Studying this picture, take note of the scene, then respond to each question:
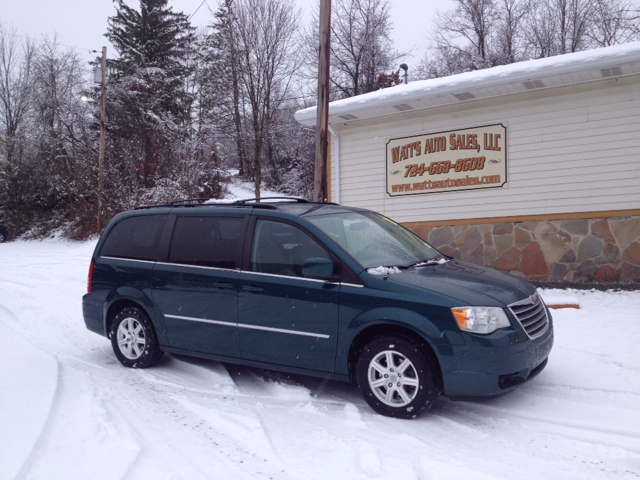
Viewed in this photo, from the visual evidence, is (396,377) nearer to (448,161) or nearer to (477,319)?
(477,319)

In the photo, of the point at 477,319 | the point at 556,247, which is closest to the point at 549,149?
A: the point at 556,247

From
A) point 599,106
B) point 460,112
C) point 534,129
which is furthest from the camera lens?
point 460,112

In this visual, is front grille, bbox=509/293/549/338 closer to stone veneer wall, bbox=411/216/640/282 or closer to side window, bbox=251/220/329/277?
side window, bbox=251/220/329/277

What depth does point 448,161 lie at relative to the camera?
418 inches

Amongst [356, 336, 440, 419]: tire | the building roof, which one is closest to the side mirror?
[356, 336, 440, 419]: tire

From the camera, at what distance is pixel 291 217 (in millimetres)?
4758

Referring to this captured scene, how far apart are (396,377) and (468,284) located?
96cm

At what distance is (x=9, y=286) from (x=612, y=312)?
11837 millimetres

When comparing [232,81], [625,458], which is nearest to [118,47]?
[232,81]

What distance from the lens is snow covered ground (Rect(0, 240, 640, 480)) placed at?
3238 millimetres

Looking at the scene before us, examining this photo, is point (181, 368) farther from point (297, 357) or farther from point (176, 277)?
point (297, 357)

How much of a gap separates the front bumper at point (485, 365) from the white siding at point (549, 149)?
21.2 ft

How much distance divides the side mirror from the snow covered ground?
1.13 metres

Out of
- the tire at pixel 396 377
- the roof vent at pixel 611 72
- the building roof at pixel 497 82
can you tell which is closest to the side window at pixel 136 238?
the tire at pixel 396 377
